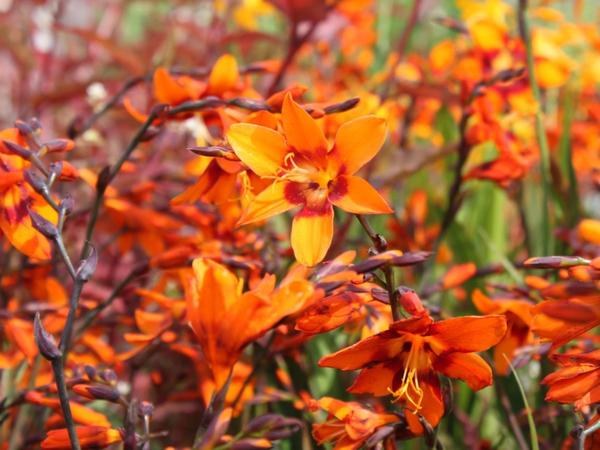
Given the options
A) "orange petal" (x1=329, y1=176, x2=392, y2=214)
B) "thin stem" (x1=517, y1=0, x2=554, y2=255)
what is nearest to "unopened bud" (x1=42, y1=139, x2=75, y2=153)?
"orange petal" (x1=329, y1=176, x2=392, y2=214)

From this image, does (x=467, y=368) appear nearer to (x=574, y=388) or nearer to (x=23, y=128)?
(x=574, y=388)

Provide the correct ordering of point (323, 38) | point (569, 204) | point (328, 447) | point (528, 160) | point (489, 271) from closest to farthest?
point (328, 447) < point (489, 271) < point (528, 160) < point (569, 204) < point (323, 38)

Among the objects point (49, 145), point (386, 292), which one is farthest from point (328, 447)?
point (49, 145)

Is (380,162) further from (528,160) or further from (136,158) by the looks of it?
(136,158)

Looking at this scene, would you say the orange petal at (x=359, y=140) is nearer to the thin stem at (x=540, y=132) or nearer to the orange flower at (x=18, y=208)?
the orange flower at (x=18, y=208)

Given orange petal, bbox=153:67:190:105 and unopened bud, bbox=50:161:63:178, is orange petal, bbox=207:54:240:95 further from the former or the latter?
unopened bud, bbox=50:161:63:178

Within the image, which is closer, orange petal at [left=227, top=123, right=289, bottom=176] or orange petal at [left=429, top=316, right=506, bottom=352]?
orange petal at [left=429, top=316, right=506, bottom=352]
